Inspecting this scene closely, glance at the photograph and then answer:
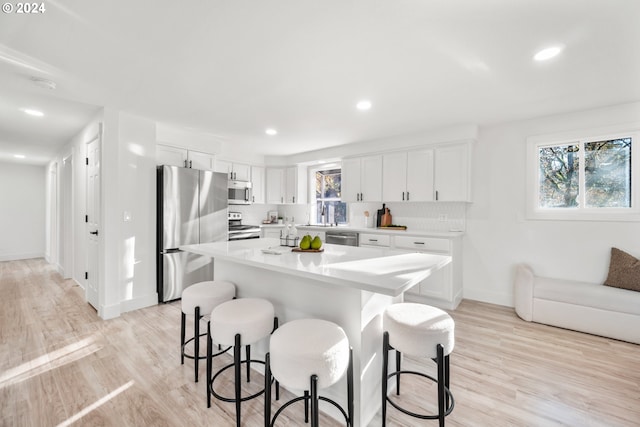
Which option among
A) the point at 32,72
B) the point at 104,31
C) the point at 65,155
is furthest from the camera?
the point at 65,155

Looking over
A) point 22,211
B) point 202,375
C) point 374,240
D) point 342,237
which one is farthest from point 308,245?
point 22,211

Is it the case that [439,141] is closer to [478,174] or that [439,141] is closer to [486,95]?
[478,174]

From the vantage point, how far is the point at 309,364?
1.28 metres

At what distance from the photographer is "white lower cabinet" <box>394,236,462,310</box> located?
3.57 m

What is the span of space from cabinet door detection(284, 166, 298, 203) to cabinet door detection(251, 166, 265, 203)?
486mm

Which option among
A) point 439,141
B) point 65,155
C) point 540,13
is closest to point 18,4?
point 540,13

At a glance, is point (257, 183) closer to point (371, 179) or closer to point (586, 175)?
point (371, 179)

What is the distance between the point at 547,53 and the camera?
204 cm

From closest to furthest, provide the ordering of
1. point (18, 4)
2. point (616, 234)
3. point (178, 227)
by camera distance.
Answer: point (18, 4) → point (616, 234) → point (178, 227)

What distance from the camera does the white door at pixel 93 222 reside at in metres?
3.40

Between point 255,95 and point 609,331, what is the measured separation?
4294 mm

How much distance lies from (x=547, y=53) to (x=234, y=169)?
4.58m

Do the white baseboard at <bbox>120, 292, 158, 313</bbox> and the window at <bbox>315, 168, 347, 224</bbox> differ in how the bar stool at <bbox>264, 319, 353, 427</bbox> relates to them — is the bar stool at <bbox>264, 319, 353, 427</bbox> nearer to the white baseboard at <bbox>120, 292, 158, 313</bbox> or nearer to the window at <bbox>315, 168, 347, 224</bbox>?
the white baseboard at <bbox>120, 292, 158, 313</bbox>

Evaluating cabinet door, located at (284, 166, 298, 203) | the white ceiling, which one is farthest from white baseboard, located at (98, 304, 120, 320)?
cabinet door, located at (284, 166, 298, 203)
